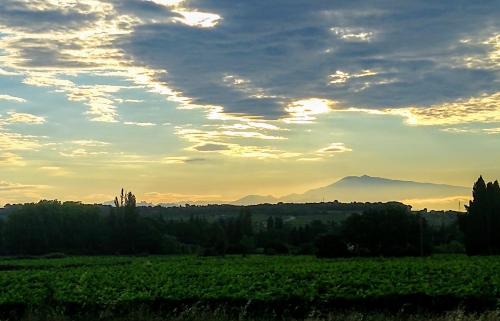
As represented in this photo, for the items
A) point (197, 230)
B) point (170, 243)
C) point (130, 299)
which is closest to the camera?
point (130, 299)

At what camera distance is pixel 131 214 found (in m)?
97.4

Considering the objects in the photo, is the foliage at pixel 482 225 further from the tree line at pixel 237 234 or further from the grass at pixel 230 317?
the grass at pixel 230 317

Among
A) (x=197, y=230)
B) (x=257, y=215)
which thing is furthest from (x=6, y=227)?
(x=257, y=215)

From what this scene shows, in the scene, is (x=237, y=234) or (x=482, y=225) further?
(x=237, y=234)

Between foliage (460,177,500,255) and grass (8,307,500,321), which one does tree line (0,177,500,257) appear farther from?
grass (8,307,500,321)

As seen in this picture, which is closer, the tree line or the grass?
the grass

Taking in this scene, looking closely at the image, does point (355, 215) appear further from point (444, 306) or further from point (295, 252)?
point (444, 306)

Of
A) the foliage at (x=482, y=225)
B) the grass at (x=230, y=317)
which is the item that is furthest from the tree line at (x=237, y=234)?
the grass at (x=230, y=317)

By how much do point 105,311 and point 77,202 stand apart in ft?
320

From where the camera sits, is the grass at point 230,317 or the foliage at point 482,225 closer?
the grass at point 230,317

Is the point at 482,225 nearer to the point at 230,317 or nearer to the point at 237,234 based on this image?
the point at 237,234

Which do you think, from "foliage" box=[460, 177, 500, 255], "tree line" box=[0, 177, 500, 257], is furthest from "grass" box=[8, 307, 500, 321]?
"foliage" box=[460, 177, 500, 255]

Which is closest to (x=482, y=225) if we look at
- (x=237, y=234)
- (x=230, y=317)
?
(x=237, y=234)

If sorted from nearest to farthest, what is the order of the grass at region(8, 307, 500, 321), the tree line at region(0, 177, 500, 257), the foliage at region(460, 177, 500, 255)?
the grass at region(8, 307, 500, 321)
the foliage at region(460, 177, 500, 255)
the tree line at region(0, 177, 500, 257)
